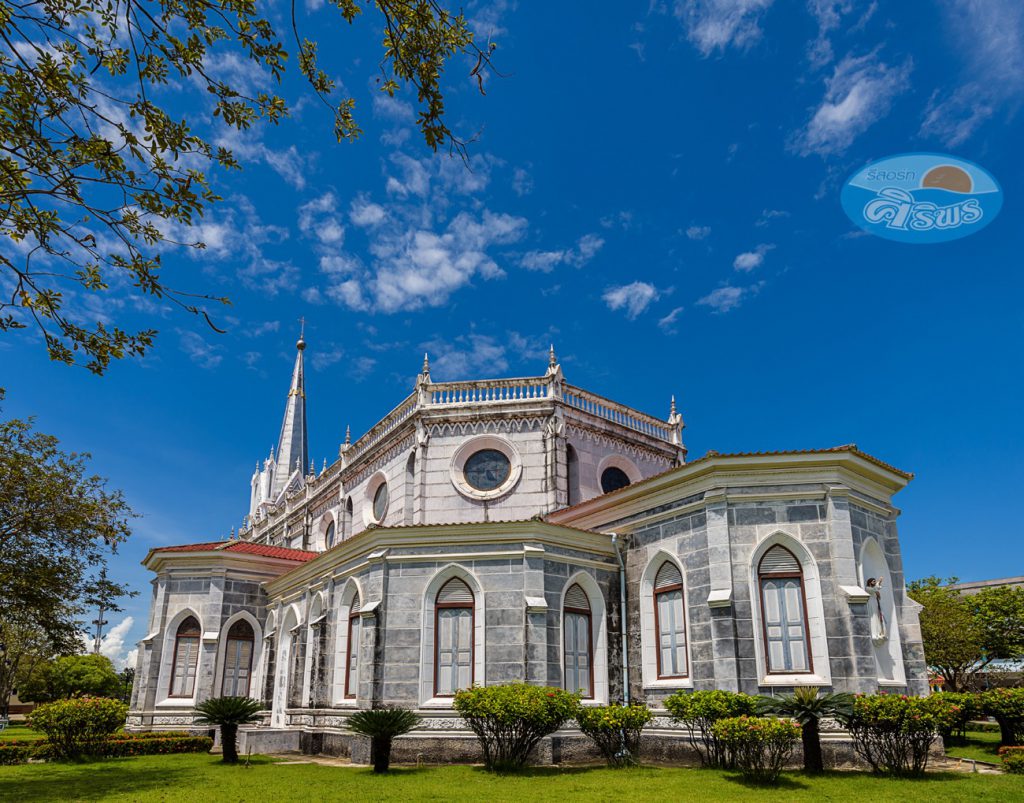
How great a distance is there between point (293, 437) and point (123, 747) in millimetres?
42791

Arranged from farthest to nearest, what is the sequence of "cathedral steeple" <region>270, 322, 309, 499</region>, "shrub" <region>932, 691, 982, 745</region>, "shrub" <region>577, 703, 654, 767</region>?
"cathedral steeple" <region>270, 322, 309, 499</region>, "shrub" <region>577, 703, 654, 767</region>, "shrub" <region>932, 691, 982, 745</region>

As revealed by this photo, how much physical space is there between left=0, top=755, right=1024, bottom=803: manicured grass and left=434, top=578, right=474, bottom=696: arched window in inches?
83.1

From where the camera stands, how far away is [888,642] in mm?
16500

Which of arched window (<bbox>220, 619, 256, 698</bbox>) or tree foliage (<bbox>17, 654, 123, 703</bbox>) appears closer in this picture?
arched window (<bbox>220, 619, 256, 698</bbox>)

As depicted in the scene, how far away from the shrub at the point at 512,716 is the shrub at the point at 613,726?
1.44 ft

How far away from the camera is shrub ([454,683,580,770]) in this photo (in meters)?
14.8

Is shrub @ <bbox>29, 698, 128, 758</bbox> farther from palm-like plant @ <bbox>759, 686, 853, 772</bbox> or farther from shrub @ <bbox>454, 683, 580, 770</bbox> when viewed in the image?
palm-like plant @ <bbox>759, 686, 853, 772</bbox>

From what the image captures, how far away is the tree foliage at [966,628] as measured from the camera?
33.0m

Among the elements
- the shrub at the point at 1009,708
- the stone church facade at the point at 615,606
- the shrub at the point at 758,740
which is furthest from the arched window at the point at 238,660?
the shrub at the point at 1009,708

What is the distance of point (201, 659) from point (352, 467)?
9.97 meters

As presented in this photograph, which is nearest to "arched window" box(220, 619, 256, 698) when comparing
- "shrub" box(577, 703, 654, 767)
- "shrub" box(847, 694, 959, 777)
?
"shrub" box(577, 703, 654, 767)

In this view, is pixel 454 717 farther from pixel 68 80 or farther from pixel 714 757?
pixel 68 80

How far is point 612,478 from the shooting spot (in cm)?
2816

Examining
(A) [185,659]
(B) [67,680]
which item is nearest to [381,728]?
(A) [185,659]
